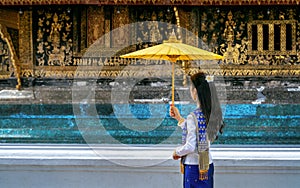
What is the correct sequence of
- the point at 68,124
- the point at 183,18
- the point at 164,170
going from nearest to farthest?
the point at 164,170 → the point at 68,124 → the point at 183,18

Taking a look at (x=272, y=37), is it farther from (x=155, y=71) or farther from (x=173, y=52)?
(x=173, y=52)

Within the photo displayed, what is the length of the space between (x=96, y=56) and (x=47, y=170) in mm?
7787

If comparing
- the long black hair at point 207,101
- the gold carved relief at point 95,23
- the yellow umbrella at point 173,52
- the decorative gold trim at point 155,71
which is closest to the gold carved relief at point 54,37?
the decorative gold trim at point 155,71

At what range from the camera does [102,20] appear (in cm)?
1212

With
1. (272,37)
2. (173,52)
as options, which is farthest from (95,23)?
(173,52)

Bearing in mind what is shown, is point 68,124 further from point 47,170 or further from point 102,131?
point 47,170

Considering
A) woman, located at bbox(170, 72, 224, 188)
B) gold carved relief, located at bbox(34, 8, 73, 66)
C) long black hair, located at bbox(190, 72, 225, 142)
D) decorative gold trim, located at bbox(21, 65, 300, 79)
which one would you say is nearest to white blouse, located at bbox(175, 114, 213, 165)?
woman, located at bbox(170, 72, 224, 188)

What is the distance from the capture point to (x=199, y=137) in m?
3.76

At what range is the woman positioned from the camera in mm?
3754

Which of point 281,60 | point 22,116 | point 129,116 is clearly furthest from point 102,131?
point 281,60

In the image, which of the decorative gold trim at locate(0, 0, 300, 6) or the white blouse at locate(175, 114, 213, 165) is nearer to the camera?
the white blouse at locate(175, 114, 213, 165)

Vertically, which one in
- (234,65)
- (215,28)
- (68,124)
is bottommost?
(68,124)

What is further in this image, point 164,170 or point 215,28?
point 215,28

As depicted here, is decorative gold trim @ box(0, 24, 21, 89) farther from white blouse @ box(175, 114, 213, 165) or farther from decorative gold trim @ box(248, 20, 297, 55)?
white blouse @ box(175, 114, 213, 165)
